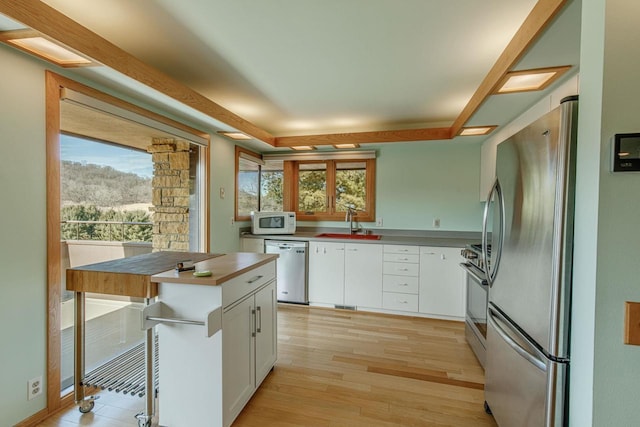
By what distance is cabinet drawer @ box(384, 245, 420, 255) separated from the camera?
329 cm

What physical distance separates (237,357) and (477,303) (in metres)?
2.01

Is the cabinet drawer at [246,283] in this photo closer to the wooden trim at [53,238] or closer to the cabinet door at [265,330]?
the cabinet door at [265,330]

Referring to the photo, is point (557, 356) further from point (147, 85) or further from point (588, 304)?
point (147, 85)

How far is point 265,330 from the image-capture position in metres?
2.05

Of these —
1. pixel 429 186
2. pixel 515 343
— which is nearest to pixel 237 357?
pixel 515 343

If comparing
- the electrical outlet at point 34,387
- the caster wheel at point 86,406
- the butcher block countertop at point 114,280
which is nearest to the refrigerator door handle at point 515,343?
the butcher block countertop at point 114,280

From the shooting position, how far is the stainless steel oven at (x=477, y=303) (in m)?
2.19

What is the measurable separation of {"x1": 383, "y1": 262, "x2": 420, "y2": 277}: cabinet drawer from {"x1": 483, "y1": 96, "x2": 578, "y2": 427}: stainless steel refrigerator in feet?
5.28

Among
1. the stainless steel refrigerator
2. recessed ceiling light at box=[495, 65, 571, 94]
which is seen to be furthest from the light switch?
recessed ceiling light at box=[495, 65, 571, 94]

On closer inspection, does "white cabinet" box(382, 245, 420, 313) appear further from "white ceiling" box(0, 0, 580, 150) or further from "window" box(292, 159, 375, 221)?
"white ceiling" box(0, 0, 580, 150)

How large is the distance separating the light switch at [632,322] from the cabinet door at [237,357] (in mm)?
1626

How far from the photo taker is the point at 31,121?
5.11ft

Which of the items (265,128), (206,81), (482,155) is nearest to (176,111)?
(206,81)

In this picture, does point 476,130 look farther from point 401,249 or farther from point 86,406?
point 86,406
